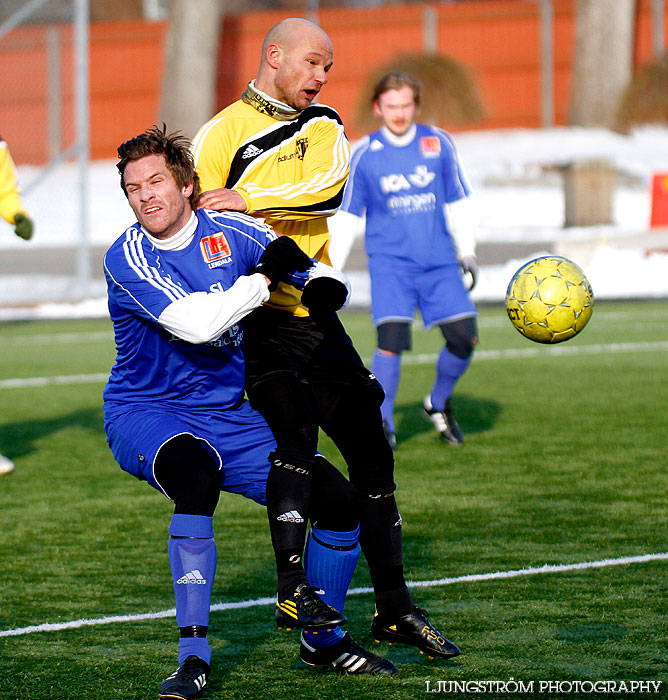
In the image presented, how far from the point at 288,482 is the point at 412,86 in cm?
471

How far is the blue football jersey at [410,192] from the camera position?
887cm

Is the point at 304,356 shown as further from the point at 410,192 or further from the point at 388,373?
the point at 410,192

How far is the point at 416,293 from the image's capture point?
894 centimetres

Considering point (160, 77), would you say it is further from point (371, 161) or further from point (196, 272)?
point (196, 272)

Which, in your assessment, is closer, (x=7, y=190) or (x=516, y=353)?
(x=7, y=190)

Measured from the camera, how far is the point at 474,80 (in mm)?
29891

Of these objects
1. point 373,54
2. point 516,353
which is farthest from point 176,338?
point 373,54

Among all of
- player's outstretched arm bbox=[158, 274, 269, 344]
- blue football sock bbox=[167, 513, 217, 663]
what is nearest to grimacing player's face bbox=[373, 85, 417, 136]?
player's outstretched arm bbox=[158, 274, 269, 344]

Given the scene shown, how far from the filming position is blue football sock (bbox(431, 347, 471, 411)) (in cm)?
908

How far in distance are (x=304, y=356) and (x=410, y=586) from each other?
1222 mm

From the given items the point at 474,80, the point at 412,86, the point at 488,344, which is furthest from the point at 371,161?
the point at 474,80

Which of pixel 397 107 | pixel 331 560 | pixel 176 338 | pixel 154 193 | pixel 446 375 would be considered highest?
pixel 397 107

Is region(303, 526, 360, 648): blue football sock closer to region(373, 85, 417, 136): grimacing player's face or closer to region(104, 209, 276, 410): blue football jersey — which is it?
region(104, 209, 276, 410): blue football jersey

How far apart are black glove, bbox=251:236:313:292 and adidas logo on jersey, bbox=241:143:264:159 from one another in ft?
1.70
